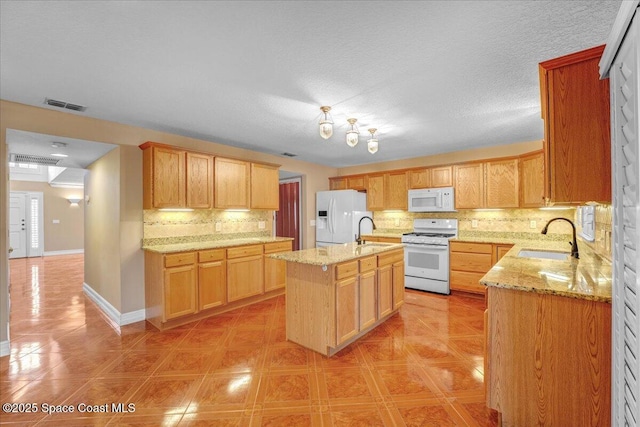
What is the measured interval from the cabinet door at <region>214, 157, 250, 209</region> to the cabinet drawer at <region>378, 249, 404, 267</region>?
7.48 ft

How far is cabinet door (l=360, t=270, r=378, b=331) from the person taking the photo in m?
2.85

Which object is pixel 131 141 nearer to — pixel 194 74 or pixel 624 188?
pixel 194 74

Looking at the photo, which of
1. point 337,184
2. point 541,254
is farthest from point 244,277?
point 541,254

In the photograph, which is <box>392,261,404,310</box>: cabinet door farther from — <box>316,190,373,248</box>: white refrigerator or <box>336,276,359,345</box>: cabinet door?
<box>316,190,373,248</box>: white refrigerator

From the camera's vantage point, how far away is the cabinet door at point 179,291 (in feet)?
10.4

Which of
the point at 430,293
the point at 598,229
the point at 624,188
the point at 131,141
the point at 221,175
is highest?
the point at 131,141

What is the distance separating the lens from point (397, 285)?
11.4ft

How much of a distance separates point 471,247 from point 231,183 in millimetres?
3790

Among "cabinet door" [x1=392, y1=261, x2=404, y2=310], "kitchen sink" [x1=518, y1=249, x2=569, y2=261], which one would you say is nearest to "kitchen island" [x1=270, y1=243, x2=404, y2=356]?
"cabinet door" [x1=392, y1=261, x2=404, y2=310]

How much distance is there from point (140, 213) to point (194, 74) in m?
2.15

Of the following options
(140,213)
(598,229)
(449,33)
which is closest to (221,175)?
(140,213)

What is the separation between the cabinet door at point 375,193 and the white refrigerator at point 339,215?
0.38ft

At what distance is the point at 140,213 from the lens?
355 cm

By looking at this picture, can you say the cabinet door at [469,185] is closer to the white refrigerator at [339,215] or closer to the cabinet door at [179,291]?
the white refrigerator at [339,215]
